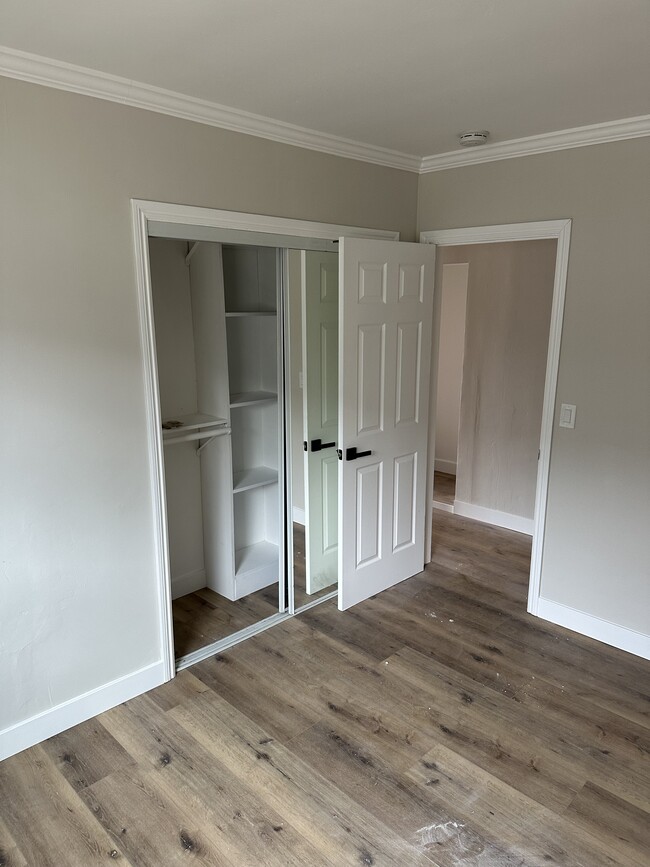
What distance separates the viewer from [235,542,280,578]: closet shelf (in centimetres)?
361

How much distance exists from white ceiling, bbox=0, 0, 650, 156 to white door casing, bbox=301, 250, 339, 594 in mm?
798

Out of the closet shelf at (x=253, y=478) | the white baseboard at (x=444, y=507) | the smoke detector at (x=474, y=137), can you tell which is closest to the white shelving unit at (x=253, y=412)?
the closet shelf at (x=253, y=478)

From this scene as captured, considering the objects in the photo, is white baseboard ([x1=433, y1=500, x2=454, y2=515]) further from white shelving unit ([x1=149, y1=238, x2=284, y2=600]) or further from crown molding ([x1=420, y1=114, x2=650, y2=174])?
crown molding ([x1=420, y1=114, x2=650, y2=174])

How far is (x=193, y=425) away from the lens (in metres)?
3.18

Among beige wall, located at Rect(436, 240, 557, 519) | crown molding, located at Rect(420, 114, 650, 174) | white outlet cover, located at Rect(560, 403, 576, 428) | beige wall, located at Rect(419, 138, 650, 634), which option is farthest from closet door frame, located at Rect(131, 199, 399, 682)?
→ beige wall, located at Rect(436, 240, 557, 519)

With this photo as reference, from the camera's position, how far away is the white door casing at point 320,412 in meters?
3.11

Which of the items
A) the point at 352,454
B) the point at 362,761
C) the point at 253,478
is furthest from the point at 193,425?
the point at 362,761

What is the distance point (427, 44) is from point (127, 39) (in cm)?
93

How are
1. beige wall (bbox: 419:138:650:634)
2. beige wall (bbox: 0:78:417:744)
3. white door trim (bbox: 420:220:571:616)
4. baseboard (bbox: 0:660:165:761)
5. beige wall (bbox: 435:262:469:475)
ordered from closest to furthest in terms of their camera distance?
beige wall (bbox: 0:78:417:744), baseboard (bbox: 0:660:165:761), beige wall (bbox: 419:138:650:634), white door trim (bbox: 420:220:571:616), beige wall (bbox: 435:262:469:475)

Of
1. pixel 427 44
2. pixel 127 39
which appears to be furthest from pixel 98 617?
pixel 427 44

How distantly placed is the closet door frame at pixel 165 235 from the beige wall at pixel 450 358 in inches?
114

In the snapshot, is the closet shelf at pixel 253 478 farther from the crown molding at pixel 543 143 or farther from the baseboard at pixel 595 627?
the crown molding at pixel 543 143

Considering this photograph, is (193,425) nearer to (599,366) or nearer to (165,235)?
(165,235)

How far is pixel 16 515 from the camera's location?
7.12 ft
